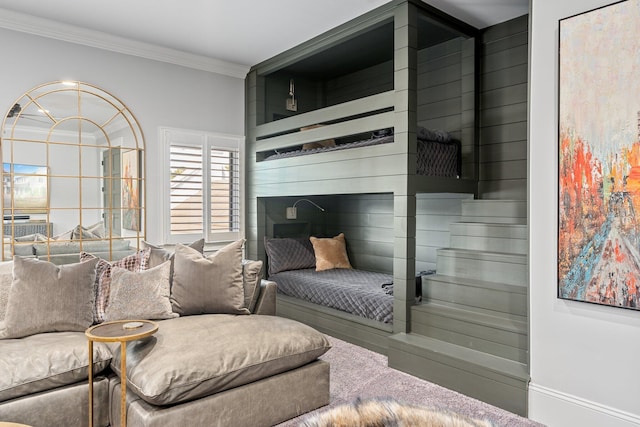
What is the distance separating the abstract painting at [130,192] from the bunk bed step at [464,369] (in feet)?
8.81

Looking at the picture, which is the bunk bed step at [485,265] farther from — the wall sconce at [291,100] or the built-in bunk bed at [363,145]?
the wall sconce at [291,100]

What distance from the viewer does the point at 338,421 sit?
941 millimetres

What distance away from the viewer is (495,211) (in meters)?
3.54

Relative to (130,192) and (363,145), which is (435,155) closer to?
(363,145)

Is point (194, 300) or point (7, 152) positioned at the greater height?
point (7, 152)

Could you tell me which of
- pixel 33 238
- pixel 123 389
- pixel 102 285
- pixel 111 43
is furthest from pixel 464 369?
pixel 111 43

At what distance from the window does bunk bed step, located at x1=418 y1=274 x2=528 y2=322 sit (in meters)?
2.43

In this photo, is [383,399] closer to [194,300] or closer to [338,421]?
[338,421]

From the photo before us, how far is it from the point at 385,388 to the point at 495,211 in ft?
5.55

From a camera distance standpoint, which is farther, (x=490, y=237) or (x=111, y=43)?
(x=111, y=43)

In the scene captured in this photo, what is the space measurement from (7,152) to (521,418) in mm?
4219

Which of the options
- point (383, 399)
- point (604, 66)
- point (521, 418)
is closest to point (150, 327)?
point (383, 399)

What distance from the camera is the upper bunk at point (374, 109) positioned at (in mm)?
3266

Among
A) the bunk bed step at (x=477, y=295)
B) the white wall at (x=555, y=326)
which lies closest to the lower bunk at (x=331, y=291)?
the bunk bed step at (x=477, y=295)
